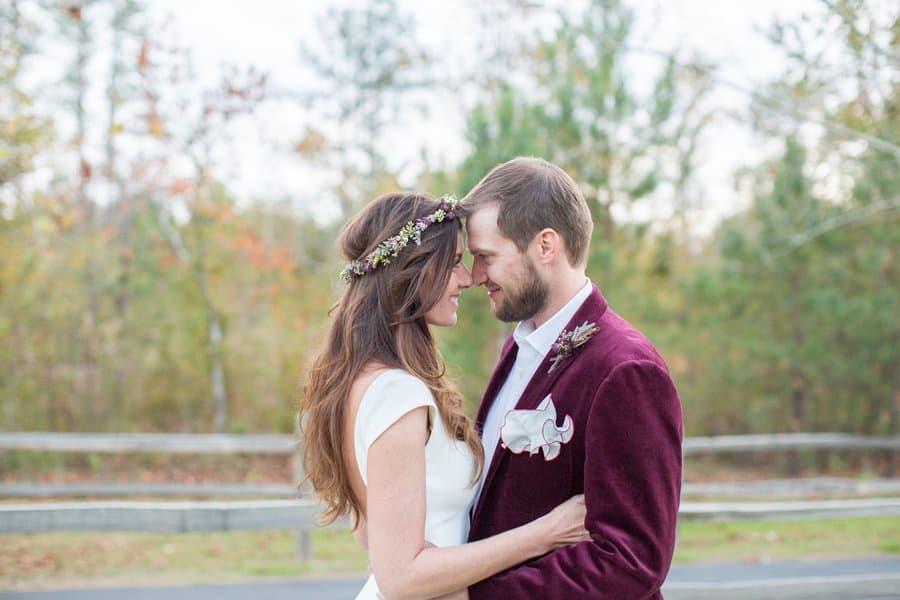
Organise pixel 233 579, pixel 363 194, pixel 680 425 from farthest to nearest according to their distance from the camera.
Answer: pixel 363 194
pixel 233 579
pixel 680 425

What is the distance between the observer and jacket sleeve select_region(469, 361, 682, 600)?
7.22 feet

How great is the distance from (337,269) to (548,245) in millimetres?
8621

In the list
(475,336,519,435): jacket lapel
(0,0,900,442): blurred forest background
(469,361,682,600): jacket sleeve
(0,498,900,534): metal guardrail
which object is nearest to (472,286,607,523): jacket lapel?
(469,361,682,600): jacket sleeve

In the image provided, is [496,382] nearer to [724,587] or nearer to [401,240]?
[401,240]

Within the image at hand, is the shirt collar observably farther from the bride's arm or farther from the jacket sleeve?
the bride's arm

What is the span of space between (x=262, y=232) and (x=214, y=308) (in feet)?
9.22

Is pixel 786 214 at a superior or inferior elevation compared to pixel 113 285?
superior

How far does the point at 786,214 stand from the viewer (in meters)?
12.6

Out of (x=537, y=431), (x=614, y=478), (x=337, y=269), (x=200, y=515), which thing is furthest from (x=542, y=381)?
(x=337, y=269)

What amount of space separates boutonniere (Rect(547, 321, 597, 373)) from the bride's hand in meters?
0.38

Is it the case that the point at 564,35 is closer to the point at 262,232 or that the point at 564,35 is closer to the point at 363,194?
the point at 363,194

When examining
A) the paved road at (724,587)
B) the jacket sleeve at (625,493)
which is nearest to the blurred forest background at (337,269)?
the paved road at (724,587)

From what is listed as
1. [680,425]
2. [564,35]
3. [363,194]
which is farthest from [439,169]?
[680,425]

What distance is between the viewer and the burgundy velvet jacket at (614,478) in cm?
220
